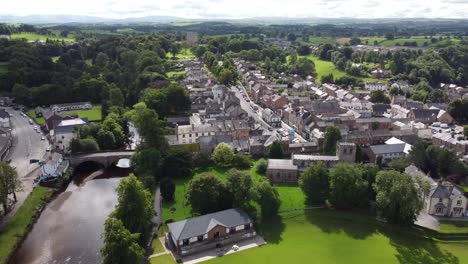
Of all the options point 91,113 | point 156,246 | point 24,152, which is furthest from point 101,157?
point 91,113

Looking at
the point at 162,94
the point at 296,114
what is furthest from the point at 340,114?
the point at 162,94

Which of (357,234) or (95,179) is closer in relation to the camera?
(357,234)

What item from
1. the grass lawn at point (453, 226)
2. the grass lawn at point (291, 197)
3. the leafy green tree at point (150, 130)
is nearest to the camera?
the grass lawn at point (453, 226)

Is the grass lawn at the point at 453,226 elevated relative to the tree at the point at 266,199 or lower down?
lower down

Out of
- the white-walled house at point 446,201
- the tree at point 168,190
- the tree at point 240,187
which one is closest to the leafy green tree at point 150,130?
the tree at point 168,190

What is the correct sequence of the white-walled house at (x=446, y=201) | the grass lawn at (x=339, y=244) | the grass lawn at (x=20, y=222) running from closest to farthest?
the grass lawn at (x=339, y=244) → the grass lawn at (x=20, y=222) → the white-walled house at (x=446, y=201)

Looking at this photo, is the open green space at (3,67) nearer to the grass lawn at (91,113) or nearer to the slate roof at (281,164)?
the grass lawn at (91,113)

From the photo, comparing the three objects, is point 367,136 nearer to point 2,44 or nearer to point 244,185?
point 244,185
